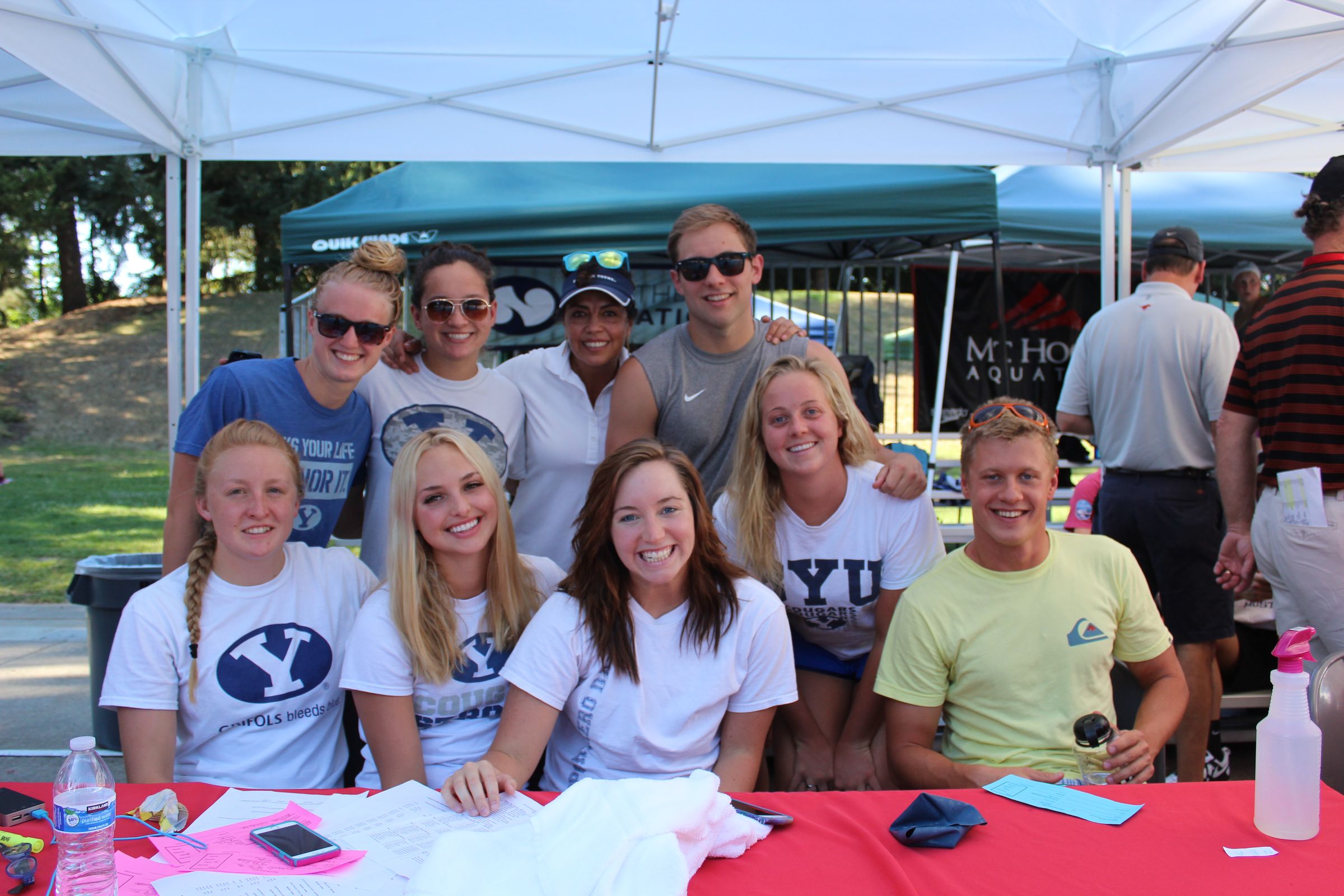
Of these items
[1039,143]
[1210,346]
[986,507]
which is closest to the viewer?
[986,507]

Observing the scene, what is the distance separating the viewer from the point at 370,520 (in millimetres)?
2754

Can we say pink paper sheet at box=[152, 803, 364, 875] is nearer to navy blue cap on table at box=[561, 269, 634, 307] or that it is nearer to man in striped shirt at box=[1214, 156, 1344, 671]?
navy blue cap on table at box=[561, 269, 634, 307]

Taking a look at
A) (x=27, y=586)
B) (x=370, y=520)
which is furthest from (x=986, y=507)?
(x=27, y=586)

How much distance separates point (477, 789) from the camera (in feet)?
5.19

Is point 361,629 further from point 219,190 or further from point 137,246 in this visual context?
point 137,246

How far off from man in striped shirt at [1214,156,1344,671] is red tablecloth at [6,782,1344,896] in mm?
1125

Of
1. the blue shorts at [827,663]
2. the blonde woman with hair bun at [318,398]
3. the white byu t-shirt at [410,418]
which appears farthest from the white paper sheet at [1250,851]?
the blonde woman with hair bun at [318,398]

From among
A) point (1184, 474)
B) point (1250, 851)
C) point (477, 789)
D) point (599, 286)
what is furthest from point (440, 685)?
point (1184, 474)

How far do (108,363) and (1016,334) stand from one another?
16771mm

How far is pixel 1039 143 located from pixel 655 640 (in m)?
3.41

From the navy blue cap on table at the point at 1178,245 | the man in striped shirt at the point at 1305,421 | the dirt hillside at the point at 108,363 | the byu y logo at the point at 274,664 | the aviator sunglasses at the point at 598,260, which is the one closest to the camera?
the byu y logo at the point at 274,664

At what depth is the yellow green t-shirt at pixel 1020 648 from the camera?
2051 mm

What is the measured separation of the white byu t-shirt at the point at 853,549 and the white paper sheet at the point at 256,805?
1.16 m

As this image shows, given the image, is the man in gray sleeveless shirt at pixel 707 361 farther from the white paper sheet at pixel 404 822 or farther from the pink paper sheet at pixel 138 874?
the pink paper sheet at pixel 138 874
